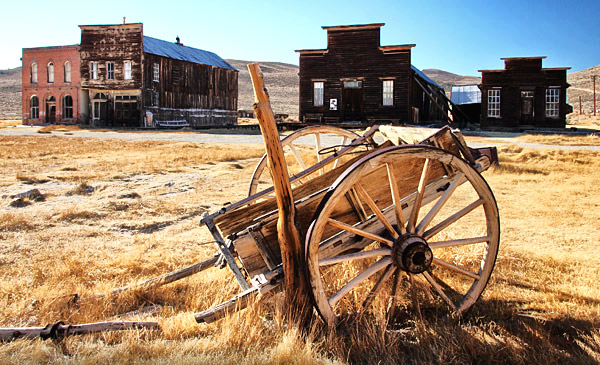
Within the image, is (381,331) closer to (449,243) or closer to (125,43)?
(449,243)

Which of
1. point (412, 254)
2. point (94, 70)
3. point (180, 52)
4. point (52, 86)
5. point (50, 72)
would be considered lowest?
point (412, 254)

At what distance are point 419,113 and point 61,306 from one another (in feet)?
98.1

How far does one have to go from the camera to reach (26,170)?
1145 cm

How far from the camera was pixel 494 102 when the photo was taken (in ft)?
→ 92.1

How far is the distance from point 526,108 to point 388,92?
7911mm

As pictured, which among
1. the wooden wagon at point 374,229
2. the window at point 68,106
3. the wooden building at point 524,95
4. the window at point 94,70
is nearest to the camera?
the wooden wagon at point 374,229

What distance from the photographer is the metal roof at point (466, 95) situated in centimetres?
3791

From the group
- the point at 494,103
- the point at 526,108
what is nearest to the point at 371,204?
the point at 494,103

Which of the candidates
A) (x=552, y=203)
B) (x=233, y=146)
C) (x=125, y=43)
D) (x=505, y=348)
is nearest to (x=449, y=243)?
(x=505, y=348)

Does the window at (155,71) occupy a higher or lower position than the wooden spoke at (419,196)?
higher

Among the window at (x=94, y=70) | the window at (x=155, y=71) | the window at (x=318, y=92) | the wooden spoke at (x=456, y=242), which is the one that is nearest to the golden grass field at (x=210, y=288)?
the wooden spoke at (x=456, y=242)

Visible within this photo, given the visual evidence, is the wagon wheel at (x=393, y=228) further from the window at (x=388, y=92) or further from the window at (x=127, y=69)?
the window at (x=127, y=69)

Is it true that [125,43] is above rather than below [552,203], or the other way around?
above

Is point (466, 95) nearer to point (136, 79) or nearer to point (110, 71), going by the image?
point (136, 79)
